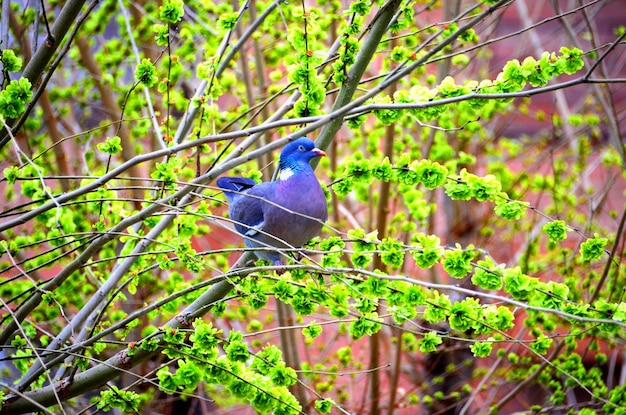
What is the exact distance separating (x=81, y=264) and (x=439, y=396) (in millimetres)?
2766

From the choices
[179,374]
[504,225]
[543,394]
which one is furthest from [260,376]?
[543,394]

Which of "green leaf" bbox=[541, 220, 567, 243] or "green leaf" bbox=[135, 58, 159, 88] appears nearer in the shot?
"green leaf" bbox=[541, 220, 567, 243]

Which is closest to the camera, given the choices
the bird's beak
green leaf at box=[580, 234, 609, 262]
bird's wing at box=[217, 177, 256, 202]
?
green leaf at box=[580, 234, 609, 262]

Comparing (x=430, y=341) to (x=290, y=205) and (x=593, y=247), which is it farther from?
(x=290, y=205)

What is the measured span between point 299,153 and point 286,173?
0.09 metres

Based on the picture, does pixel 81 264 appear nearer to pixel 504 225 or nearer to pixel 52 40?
pixel 52 40

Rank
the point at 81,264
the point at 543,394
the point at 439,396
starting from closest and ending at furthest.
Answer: the point at 81,264 → the point at 439,396 → the point at 543,394

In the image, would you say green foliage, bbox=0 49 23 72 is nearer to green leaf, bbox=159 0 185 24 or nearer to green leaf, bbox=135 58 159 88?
green leaf, bbox=135 58 159 88

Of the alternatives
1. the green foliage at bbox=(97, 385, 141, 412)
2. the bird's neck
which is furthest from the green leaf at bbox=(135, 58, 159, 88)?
the green foliage at bbox=(97, 385, 141, 412)

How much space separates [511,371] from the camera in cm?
486

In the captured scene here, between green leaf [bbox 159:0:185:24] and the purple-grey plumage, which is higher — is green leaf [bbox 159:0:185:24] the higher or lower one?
the higher one

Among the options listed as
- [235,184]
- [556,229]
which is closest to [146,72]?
[235,184]

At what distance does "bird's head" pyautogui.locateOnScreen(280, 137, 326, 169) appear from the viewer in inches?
115

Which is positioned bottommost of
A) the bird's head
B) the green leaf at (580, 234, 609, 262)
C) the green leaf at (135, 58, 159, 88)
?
the green leaf at (580, 234, 609, 262)
